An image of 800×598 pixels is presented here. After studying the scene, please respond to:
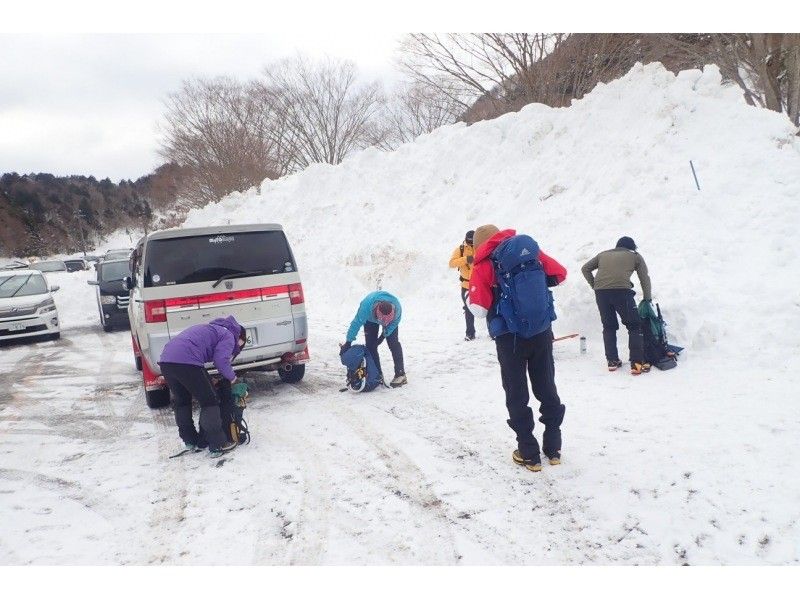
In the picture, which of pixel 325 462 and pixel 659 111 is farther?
pixel 659 111

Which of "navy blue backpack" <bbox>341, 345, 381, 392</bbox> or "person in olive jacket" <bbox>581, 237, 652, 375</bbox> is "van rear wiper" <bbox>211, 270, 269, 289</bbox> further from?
"person in olive jacket" <bbox>581, 237, 652, 375</bbox>

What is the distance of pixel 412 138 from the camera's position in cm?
2795

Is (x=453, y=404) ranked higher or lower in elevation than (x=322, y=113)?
lower

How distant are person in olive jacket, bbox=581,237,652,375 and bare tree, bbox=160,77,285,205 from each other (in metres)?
24.0

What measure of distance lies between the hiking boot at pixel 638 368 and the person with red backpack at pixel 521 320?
8.19 feet

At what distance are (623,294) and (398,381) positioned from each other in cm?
301

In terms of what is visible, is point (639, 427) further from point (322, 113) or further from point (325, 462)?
point (322, 113)

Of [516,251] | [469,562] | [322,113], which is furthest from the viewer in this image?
[322,113]

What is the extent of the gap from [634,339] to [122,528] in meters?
5.58

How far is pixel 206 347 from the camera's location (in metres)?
4.53

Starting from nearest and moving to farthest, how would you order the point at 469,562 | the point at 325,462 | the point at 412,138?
1. the point at 469,562
2. the point at 325,462
3. the point at 412,138

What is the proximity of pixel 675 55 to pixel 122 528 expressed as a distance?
15953 mm

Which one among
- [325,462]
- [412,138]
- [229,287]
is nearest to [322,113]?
[412,138]

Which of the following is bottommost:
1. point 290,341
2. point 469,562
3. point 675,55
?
point 469,562
